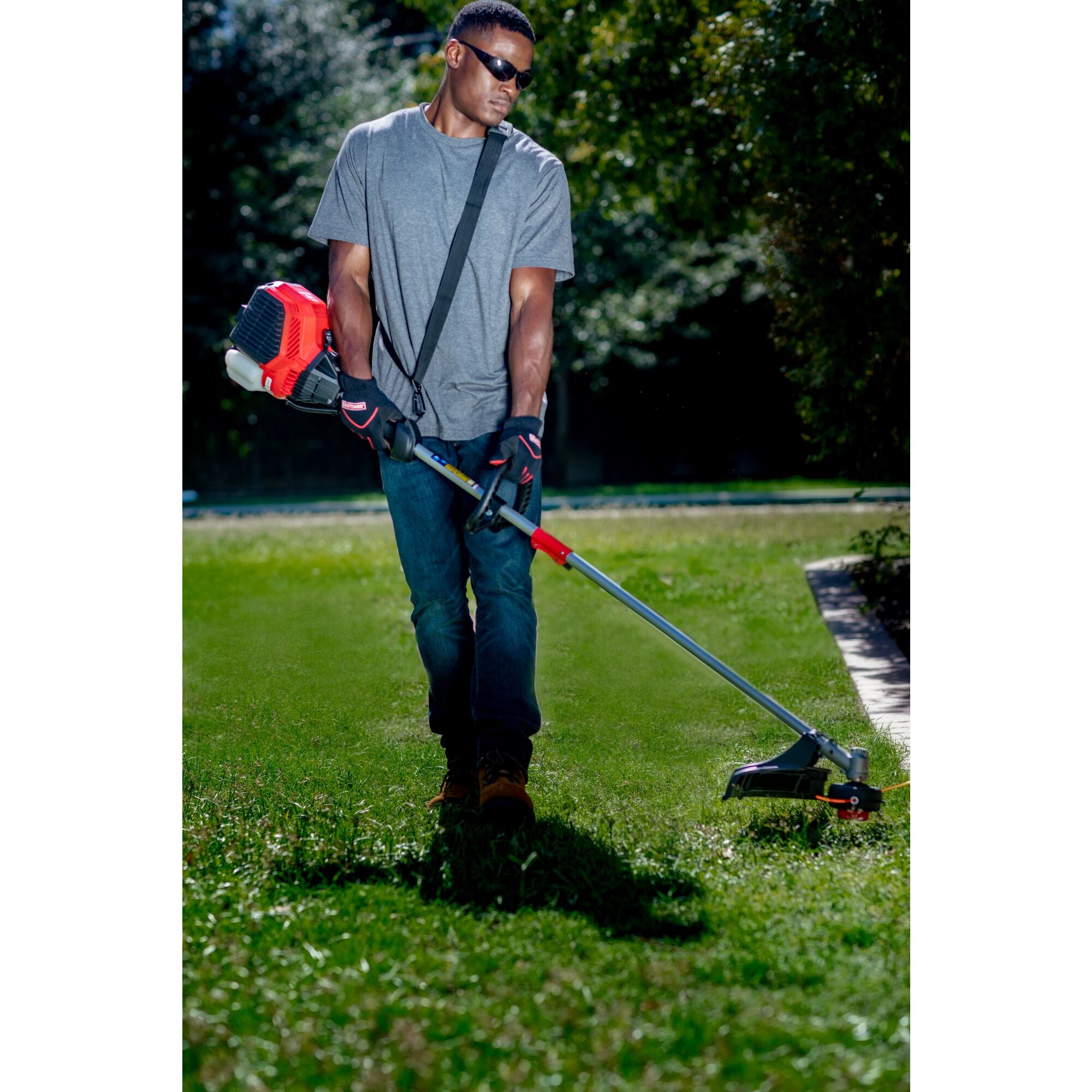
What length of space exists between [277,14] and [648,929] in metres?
18.2

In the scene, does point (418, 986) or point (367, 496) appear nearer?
point (418, 986)

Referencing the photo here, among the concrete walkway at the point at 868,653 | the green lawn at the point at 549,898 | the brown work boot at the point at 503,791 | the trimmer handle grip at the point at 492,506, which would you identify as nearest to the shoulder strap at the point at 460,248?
the trimmer handle grip at the point at 492,506

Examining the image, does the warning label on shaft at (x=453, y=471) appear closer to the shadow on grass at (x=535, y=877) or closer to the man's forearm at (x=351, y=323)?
the man's forearm at (x=351, y=323)

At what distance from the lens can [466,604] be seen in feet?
12.0

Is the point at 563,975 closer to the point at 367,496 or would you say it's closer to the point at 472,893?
the point at 472,893

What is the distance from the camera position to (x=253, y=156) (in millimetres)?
18609

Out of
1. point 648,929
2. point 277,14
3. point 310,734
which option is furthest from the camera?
point 277,14

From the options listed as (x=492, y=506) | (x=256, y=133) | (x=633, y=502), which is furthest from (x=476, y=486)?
(x=256, y=133)

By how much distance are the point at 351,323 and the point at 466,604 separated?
2.73 feet

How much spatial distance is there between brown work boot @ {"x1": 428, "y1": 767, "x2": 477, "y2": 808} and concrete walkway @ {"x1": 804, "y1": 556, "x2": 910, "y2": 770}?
1.28 m

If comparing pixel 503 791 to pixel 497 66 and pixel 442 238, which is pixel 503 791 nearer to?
pixel 442 238

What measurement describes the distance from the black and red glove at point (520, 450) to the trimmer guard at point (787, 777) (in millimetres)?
939

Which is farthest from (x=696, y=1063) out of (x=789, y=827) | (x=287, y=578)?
(x=287, y=578)

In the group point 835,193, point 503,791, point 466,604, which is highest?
point 835,193
